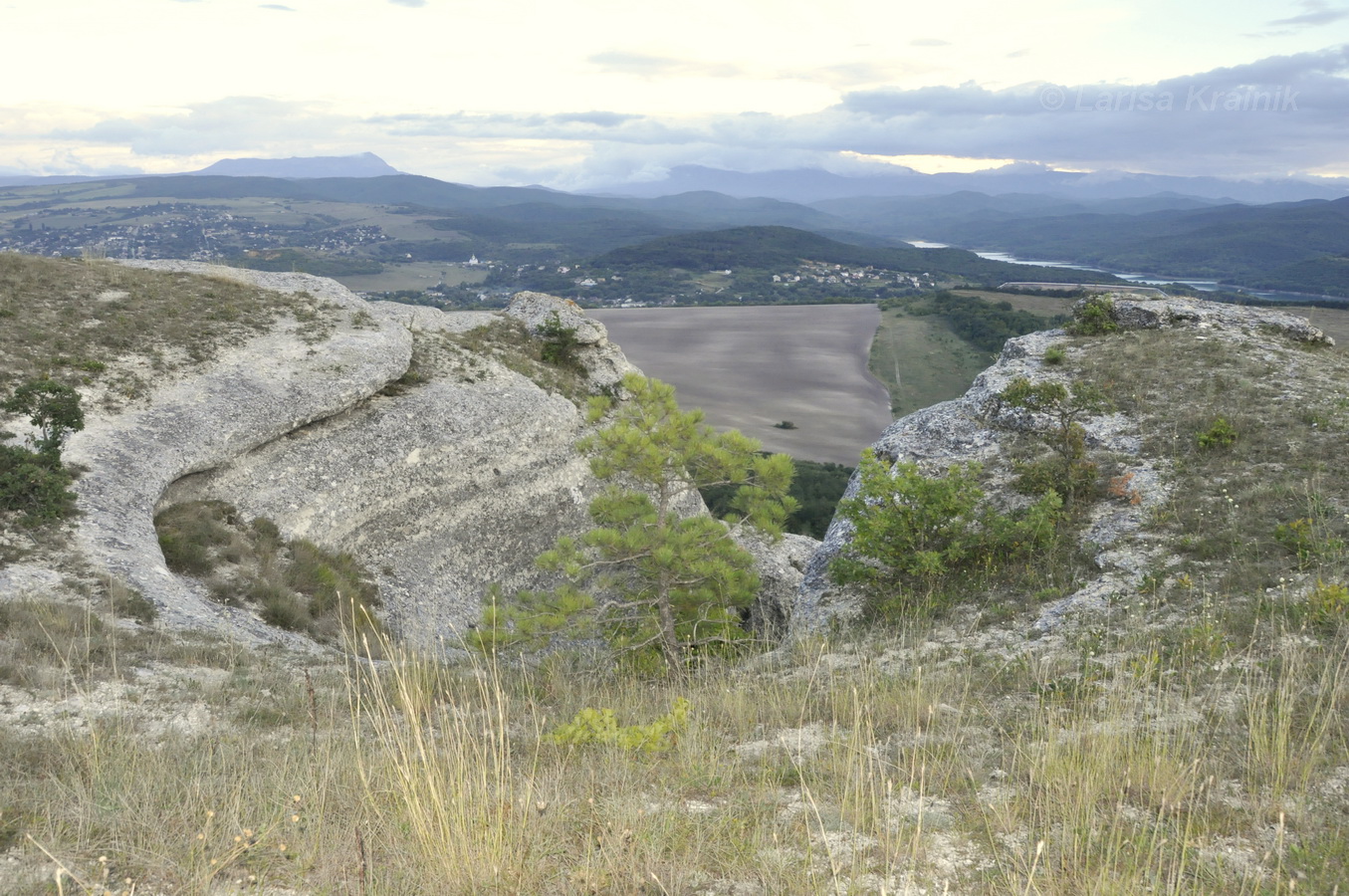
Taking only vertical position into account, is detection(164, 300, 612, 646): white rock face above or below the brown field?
below

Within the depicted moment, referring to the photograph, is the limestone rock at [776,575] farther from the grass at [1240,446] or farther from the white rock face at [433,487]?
the grass at [1240,446]

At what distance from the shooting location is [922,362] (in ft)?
362

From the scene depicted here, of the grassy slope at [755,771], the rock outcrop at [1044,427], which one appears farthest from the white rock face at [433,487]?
the grassy slope at [755,771]

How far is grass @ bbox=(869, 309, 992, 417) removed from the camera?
96.6 metres

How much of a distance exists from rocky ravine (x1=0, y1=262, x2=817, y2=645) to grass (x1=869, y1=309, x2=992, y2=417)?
64599 millimetres

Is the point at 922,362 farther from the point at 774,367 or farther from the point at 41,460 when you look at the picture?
the point at 41,460

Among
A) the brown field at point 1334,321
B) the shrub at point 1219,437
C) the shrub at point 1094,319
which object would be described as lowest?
the shrub at point 1219,437

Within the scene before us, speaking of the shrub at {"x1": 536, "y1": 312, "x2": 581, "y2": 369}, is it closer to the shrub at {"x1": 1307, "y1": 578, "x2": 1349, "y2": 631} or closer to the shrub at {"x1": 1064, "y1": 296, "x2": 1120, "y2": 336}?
the shrub at {"x1": 1064, "y1": 296, "x2": 1120, "y2": 336}

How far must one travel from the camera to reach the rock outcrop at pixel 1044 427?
45.6 ft

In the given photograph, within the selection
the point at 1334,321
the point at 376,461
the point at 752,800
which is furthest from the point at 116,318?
the point at 1334,321

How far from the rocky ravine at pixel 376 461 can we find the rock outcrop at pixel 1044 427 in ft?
27.5

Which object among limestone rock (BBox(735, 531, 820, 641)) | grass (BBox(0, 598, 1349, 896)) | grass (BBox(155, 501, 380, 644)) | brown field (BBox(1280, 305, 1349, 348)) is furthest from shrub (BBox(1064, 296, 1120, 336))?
brown field (BBox(1280, 305, 1349, 348))

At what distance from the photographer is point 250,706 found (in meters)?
9.32

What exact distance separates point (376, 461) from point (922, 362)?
96.2 meters
